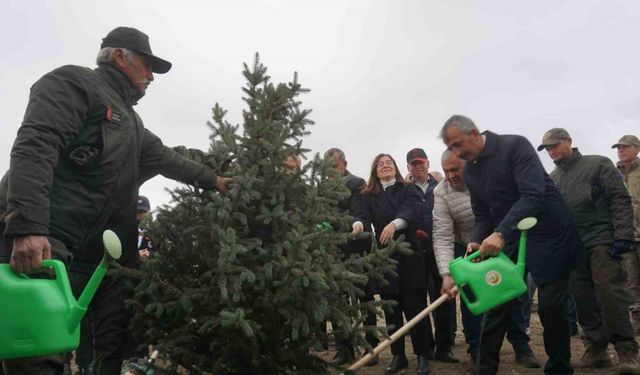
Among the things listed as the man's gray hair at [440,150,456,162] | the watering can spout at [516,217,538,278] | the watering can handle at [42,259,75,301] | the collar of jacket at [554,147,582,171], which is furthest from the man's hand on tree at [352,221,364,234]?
the watering can handle at [42,259,75,301]

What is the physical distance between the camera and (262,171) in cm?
333

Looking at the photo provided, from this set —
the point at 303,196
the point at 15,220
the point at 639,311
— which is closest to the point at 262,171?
the point at 303,196

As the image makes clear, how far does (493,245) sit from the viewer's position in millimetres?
3807

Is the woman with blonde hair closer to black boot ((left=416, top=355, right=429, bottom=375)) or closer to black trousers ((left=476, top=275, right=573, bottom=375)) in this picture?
black boot ((left=416, top=355, right=429, bottom=375))

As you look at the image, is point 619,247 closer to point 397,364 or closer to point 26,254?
point 397,364

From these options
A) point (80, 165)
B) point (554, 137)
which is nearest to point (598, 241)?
point (554, 137)

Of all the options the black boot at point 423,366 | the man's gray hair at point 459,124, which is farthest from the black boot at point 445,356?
the man's gray hair at point 459,124

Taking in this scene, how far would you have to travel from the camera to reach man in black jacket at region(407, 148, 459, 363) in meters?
5.41

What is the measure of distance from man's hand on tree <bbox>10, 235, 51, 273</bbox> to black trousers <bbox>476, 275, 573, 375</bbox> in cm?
301

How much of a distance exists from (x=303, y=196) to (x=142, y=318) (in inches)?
46.2

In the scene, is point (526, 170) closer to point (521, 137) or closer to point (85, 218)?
point (521, 137)

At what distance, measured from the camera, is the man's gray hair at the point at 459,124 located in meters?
4.12

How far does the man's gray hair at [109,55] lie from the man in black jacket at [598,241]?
3876 millimetres

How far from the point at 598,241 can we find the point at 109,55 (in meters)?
4.44
